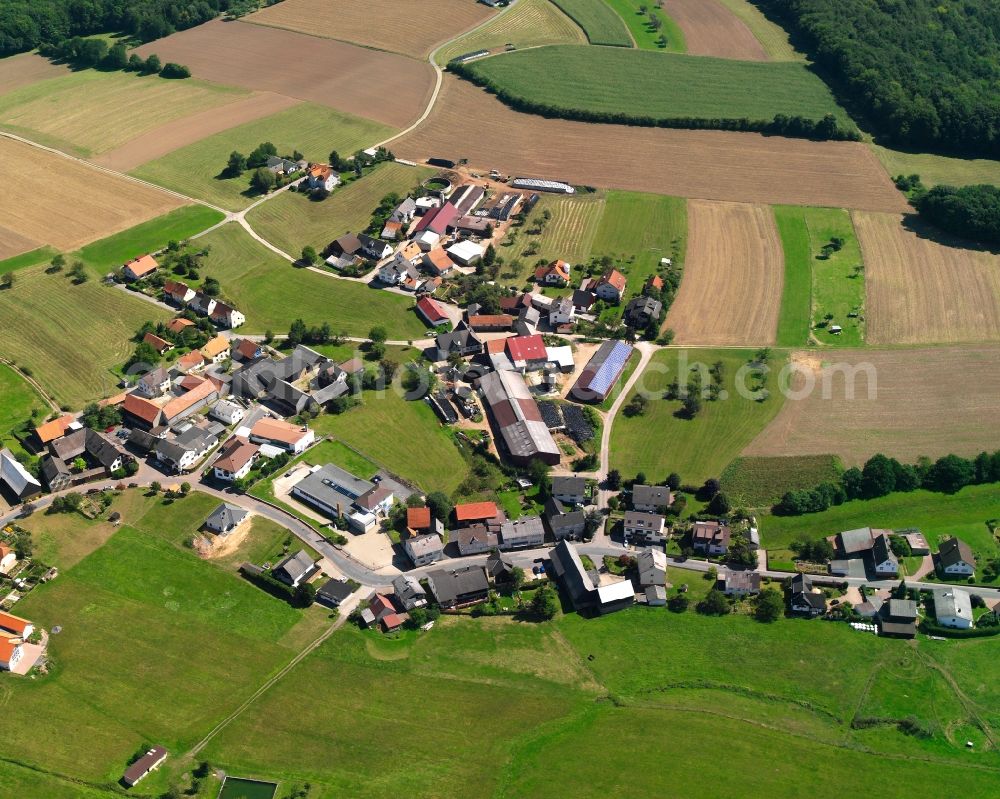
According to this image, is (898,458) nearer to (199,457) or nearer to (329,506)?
(329,506)

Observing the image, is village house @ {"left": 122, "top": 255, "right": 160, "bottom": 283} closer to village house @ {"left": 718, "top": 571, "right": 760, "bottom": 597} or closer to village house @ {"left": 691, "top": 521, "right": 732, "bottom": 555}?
village house @ {"left": 691, "top": 521, "right": 732, "bottom": 555}

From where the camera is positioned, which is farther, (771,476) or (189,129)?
(189,129)

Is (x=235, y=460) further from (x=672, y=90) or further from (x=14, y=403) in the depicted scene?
(x=672, y=90)

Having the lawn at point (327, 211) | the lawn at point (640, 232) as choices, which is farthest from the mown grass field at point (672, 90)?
the lawn at point (327, 211)

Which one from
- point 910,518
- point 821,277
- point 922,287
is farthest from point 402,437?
point 922,287

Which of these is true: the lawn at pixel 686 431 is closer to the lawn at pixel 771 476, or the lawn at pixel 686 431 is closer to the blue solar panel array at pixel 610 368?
the lawn at pixel 771 476

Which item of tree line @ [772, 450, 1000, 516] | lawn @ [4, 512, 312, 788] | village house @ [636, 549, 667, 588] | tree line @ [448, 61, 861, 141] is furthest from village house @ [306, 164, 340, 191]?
tree line @ [772, 450, 1000, 516]
